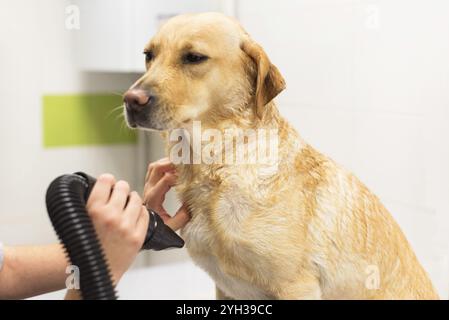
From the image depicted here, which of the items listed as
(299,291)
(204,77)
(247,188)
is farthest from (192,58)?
(299,291)

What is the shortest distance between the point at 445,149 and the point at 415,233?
153 mm

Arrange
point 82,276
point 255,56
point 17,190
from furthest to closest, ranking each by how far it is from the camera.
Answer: point 17,190 < point 255,56 < point 82,276

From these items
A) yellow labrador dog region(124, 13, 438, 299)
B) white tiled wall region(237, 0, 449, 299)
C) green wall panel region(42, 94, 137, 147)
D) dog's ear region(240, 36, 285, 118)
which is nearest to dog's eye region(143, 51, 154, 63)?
yellow labrador dog region(124, 13, 438, 299)

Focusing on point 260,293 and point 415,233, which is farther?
point 415,233

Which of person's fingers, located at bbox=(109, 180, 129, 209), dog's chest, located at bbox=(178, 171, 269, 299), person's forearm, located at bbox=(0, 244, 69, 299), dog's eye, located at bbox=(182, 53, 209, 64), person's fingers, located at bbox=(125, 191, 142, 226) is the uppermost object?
dog's eye, located at bbox=(182, 53, 209, 64)

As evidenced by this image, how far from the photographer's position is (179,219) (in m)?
0.78

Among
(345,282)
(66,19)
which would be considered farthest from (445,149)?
(66,19)

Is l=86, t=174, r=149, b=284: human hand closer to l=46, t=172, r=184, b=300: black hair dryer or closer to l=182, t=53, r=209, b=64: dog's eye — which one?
l=46, t=172, r=184, b=300: black hair dryer

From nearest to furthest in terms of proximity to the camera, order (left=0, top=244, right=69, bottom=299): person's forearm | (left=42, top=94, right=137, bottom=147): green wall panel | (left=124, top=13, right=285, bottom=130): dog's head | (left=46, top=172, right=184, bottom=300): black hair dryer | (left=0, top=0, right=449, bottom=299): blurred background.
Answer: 1. (left=46, top=172, right=184, bottom=300): black hair dryer
2. (left=124, top=13, right=285, bottom=130): dog's head
3. (left=0, top=244, right=69, bottom=299): person's forearm
4. (left=0, top=0, right=449, bottom=299): blurred background
5. (left=42, top=94, right=137, bottom=147): green wall panel

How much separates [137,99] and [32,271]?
318mm

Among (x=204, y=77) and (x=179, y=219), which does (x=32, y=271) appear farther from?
(x=204, y=77)

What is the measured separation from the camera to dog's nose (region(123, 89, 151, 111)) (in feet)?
2.31

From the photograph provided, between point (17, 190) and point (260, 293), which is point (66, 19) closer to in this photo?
point (17, 190)
